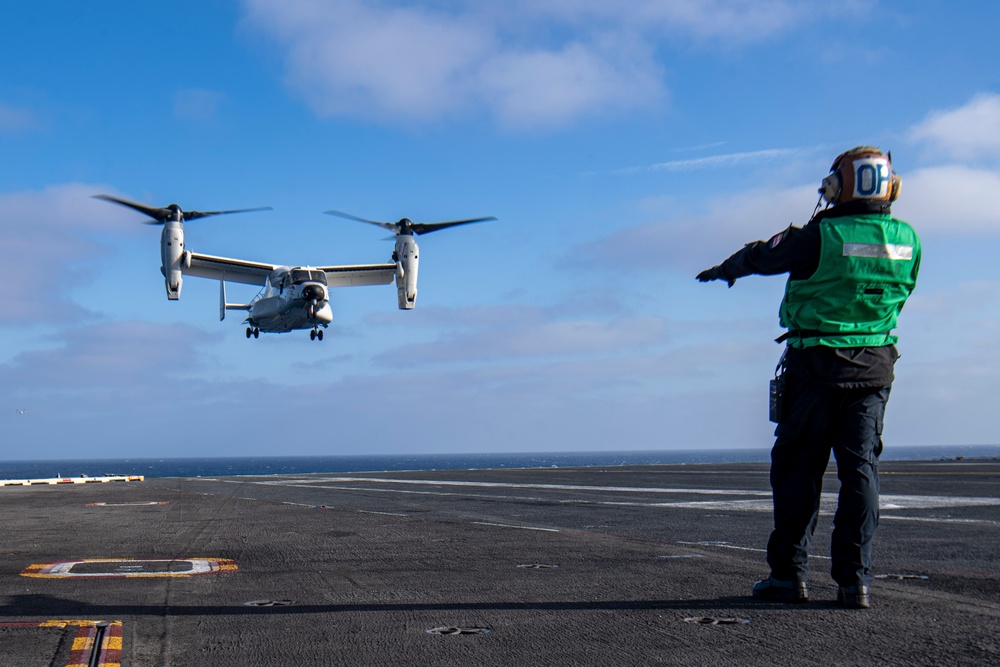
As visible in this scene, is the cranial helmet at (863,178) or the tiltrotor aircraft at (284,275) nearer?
the cranial helmet at (863,178)

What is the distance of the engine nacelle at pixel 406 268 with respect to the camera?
48.2 metres

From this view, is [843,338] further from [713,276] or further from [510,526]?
[510,526]

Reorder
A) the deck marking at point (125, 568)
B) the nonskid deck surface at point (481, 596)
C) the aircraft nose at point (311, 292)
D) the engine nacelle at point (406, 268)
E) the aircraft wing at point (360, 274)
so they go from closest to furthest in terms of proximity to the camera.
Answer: the nonskid deck surface at point (481, 596)
the deck marking at point (125, 568)
the aircraft nose at point (311, 292)
the engine nacelle at point (406, 268)
the aircraft wing at point (360, 274)

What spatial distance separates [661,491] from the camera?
15.8 metres

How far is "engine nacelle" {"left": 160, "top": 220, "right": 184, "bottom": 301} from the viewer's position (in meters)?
43.1

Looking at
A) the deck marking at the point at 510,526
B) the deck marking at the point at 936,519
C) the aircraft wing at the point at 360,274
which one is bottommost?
the deck marking at the point at 510,526

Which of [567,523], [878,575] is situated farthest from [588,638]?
[567,523]

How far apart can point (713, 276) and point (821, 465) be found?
4.13ft

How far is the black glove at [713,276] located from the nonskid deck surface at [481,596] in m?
1.75

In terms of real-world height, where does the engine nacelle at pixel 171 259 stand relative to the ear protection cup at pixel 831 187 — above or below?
above

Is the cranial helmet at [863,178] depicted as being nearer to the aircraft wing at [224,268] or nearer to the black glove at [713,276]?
the black glove at [713,276]

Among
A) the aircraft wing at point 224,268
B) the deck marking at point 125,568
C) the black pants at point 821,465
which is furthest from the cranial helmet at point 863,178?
the aircraft wing at point 224,268

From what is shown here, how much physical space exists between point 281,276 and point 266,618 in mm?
41670

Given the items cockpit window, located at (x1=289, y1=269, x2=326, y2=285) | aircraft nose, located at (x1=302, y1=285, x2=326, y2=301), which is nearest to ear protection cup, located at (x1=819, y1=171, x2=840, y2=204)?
aircraft nose, located at (x1=302, y1=285, x2=326, y2=301)
